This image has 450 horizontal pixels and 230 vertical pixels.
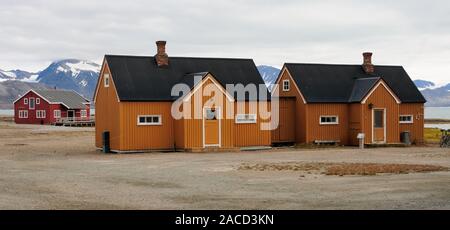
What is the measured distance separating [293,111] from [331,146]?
3.65 m

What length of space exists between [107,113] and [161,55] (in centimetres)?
497

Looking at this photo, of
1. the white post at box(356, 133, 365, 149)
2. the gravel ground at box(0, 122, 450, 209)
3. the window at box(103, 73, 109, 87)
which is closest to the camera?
the gravel ground at box(0, 122, 450, 209)

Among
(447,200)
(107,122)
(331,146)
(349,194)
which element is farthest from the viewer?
(331,146)

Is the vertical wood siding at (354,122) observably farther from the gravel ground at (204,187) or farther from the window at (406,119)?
the gravel ground at (204,187)

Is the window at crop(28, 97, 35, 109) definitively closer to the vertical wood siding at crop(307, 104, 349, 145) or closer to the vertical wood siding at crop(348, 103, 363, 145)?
the vertical wood siding at crop(307, 104, 349, 145)

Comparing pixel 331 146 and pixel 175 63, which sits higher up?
pixel 175 63

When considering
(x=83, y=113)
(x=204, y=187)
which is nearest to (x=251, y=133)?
(x=204, y=187)

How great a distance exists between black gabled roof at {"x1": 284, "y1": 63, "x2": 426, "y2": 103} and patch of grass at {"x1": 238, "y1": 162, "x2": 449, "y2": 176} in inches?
656

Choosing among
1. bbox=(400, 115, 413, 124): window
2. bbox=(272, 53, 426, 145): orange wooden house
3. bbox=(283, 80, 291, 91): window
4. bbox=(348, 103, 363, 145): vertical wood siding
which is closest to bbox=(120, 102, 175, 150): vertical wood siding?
bbox=(272, 53, 426, 145): orange wooden house

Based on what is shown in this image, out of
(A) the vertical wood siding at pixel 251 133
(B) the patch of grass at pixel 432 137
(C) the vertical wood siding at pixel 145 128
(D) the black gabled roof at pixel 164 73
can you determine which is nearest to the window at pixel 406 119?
(B) the patch of grass at pixel 432 137

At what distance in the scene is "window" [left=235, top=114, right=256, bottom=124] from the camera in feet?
129

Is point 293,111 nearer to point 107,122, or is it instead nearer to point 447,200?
point 107,122
